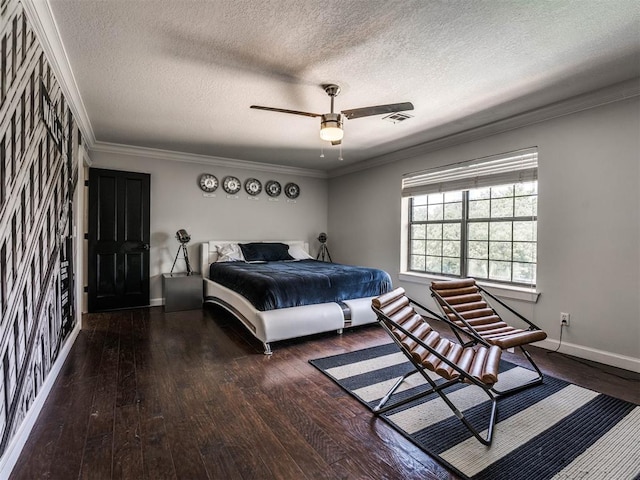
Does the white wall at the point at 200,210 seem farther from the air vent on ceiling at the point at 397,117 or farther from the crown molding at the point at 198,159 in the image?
the air vent on ceiling at the point at 397,117

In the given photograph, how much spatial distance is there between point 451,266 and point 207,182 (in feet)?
13.4

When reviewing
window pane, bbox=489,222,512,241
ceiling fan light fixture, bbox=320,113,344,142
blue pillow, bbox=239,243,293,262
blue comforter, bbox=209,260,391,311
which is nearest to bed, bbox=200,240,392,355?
blue comforter, bbox=209,260,391,311

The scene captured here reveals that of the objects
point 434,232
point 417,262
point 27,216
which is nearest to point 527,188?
point 434,232

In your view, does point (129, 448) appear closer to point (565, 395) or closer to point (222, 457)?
point (222, 457)

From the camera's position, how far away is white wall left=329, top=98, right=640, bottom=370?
9.20ft

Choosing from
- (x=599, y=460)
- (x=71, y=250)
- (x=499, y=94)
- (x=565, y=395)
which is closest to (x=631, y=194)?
(x=499, y=94)

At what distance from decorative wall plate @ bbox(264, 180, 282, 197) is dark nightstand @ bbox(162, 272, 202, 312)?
2045 millimetres

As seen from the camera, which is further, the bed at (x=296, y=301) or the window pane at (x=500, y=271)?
the window pane at (x=500, y=271)

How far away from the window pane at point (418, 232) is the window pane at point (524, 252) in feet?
4.36

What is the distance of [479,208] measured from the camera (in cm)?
414

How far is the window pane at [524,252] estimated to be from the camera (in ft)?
11.7

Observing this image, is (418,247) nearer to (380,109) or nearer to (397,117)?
(397,117)

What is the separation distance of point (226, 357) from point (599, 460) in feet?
8.84

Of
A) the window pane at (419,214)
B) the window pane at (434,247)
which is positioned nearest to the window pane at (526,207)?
the window pane at (434,247)
